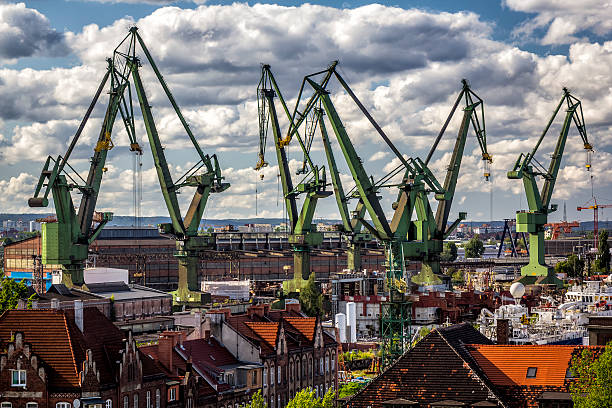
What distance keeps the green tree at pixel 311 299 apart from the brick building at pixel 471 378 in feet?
270

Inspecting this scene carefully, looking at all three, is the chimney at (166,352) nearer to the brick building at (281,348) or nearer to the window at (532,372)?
the brick building at (281,348)

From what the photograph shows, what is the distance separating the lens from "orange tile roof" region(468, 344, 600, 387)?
121ft

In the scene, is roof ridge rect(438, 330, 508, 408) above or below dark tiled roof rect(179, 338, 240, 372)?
above

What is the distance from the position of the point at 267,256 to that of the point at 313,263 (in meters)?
8.66

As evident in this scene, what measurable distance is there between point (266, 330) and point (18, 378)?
1843 centimetres

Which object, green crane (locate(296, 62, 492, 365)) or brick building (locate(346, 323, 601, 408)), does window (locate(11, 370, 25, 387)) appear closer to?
brick building (locate(346, 323, 601, 408))

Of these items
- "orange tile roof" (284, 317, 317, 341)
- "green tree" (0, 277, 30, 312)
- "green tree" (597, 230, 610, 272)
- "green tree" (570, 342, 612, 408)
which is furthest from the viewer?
"green tree" (597, 230, 610, 272)

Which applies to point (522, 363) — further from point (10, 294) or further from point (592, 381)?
point (10, 294)

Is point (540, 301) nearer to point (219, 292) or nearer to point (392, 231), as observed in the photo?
point (392, 231)

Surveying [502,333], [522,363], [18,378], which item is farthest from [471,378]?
[18,378]

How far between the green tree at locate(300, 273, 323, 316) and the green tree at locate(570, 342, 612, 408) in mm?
84691

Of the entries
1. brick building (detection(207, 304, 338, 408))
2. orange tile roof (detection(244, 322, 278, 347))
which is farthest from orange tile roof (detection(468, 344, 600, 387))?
orange tile roof (detection(244, 322, 278, 347))

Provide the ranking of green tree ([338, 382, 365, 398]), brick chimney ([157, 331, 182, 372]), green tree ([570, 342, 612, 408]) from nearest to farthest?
green tree ([570, 342, 612, 408])
brick chimney ([157, 331, 182, 372])
green tree ([338, 382, 365, 398])

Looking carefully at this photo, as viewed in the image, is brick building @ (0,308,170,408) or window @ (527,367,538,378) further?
brick building @ (0,308,170,408)
